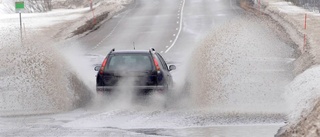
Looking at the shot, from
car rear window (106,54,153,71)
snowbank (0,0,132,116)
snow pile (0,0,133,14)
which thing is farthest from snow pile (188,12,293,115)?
snow pile (0,0,133,14)

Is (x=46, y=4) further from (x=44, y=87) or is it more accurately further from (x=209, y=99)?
(x=209, y=99)

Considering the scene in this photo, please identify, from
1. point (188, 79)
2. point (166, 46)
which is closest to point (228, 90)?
point (188, 79)

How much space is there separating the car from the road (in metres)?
0.26

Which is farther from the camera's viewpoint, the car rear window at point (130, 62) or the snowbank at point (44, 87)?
the car rear window at point (130, 62)

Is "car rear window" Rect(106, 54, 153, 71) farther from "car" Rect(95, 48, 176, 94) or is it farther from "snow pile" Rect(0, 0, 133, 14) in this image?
"snow pile" Rect(0, 0, 133, 14)

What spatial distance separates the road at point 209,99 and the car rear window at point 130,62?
2.02 feet

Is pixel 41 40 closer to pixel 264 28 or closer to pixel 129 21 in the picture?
pixel 264 28

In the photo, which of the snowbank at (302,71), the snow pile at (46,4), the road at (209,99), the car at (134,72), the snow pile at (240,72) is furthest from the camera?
the snow pile at (46,4)

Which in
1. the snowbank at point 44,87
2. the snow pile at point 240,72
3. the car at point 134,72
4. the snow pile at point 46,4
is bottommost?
the snow pile at point 46,4

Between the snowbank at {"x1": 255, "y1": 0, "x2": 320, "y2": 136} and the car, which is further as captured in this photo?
the car

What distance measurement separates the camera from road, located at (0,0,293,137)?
38.8 ft

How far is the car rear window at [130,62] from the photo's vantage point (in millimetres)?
15594

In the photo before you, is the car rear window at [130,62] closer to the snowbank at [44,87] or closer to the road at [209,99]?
the road at [209,99]

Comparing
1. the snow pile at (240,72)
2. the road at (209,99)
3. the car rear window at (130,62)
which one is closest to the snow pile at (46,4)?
the road at (209,99)
